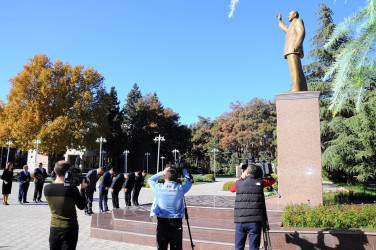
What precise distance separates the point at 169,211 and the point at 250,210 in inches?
48.5

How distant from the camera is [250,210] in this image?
4.30m

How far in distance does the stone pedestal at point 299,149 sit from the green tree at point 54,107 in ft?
86.4

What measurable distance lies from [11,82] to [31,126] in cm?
578

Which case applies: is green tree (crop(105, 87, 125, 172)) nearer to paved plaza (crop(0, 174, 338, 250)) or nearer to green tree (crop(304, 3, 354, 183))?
green tree (crop(304, 3, 354, 183))

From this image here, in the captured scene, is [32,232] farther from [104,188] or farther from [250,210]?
[250,210]

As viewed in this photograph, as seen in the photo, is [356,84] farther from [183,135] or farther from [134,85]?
[134,85]

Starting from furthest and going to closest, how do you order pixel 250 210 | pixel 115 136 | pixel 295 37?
1. pixel 115 136
2. pixel 295 37
3. pixel 250 210

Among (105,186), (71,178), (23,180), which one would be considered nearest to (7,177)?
(23,180)

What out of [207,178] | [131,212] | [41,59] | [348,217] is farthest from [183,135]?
[348,217]

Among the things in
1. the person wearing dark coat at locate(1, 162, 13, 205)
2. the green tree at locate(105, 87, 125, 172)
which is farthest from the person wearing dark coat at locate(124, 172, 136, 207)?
the green tree at locate(105, 87, 125, 172)

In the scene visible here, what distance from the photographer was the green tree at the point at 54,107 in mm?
29141

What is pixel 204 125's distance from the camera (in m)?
63.2

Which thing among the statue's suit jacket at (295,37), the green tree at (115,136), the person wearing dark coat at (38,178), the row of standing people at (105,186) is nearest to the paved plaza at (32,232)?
the row of standing people at (105,186)

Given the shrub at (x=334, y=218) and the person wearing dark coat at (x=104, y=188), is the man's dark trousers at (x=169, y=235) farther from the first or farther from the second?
the person wearing dark coat at (x=104, y=188)
